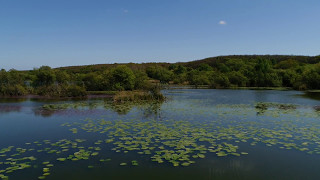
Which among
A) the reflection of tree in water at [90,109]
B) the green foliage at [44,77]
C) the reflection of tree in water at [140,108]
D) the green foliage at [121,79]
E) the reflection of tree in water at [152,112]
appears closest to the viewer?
the reflection of tree in water at [152,112]

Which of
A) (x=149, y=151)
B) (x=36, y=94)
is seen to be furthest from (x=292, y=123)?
(x=36, y=94)

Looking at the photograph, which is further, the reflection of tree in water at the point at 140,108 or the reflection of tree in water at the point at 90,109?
the reflection of tree in water at the point at 90,109

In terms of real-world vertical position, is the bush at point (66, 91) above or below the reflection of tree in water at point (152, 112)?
above

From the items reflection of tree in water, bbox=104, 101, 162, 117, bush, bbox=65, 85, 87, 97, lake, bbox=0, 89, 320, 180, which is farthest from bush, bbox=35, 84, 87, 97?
lake, bbox=0, 89, 320, 180

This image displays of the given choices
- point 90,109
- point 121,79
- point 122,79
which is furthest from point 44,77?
point 90,109

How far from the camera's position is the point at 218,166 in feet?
23.9

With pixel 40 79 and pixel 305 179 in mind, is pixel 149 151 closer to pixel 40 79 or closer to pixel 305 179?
pixel 305 179

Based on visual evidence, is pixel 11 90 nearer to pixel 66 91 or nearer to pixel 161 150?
pixel 66 91

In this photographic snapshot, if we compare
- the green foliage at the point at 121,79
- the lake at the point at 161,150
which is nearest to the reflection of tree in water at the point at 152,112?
the lake at the point at 161,150

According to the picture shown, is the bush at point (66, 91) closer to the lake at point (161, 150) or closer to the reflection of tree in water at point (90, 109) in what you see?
the reflection of tree in water at point (90, 109)

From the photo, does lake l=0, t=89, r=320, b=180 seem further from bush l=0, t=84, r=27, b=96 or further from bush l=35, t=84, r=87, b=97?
bush l=0, t=84, r=27, b=96

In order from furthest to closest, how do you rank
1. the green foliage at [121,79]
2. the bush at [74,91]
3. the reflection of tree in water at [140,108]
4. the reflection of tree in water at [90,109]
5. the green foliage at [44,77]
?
1. the green foliage at [44,77]
2. the green foliage at [121,79]
3. the bush at [74,91]
4. the reflection of tree in water at [90,109]
5. the reflection of tree in water at [140,108]

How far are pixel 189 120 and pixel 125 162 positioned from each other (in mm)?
7496

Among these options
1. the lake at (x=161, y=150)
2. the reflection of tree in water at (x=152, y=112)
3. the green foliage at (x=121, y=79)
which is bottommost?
the lake at (x=161, y=150)
